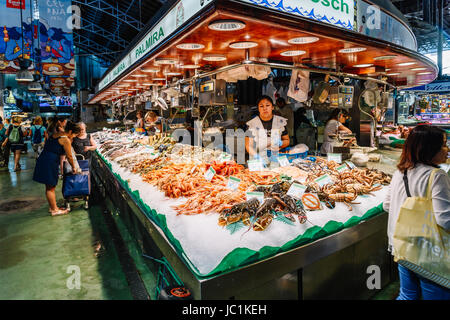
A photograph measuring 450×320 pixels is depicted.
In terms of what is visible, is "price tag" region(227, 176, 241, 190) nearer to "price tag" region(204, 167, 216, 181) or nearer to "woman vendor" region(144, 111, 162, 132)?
"price tag" region(204, 167, 216, 181)

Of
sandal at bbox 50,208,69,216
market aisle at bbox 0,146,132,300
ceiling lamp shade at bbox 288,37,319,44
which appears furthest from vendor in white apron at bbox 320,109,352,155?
sandal at bbox 50,208,69,216

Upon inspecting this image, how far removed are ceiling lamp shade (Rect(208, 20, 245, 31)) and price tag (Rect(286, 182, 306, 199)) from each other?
58.3 inches

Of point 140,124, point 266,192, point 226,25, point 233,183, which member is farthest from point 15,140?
point 266,192

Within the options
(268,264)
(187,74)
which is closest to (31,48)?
(187,74)

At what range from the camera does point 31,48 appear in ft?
27.6

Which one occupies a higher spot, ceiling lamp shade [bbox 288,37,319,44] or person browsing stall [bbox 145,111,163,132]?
ceiling lamp shade [bbox 288,37,319,44]

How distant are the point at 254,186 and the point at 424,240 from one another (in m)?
1.45

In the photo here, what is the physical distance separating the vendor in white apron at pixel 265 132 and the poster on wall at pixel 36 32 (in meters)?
6.94

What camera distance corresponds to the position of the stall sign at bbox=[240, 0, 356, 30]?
2320 millimetres

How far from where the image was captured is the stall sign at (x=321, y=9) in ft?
7.61

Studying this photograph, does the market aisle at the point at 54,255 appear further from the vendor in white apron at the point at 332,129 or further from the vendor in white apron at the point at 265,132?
→ the vendor in white apron at the point at 332,129

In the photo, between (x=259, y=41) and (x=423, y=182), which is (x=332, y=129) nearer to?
(x=259, y=41)

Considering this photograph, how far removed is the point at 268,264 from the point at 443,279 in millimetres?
1107
